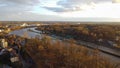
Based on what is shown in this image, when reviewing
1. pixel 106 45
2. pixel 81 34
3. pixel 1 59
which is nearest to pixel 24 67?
pixel 1 59

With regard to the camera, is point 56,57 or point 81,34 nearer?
point 56,57

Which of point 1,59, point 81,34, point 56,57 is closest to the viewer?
point 56,57

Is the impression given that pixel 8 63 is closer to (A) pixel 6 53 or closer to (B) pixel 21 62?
(B) pixel 21 62

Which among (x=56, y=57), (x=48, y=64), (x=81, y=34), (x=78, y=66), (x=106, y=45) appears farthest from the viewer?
(x=81, y=34)

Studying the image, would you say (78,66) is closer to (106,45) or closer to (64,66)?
(64,66)

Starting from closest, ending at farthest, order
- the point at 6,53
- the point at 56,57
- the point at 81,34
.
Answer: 1. the point at 56,57
2. the point at 6,53
3. the point at 81,34

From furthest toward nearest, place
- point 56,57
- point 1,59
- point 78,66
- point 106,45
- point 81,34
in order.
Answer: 1. point 81,34
2. point 106,45
3. point 1,59
4. point 56,57
5. point 78,66

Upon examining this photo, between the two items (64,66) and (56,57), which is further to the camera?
(56,57)

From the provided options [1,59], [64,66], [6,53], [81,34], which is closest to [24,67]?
[64,66]
